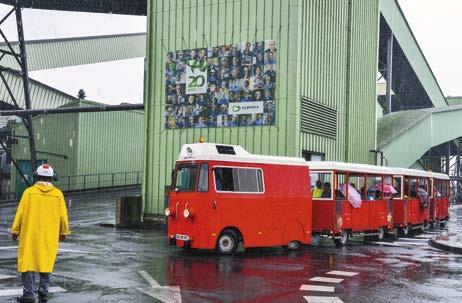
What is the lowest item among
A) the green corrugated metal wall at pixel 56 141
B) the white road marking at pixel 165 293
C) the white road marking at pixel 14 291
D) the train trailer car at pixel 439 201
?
the white road marking at pixel 165 293

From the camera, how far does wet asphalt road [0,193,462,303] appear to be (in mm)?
9570

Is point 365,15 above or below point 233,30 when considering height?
above

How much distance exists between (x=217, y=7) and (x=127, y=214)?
8.75 m

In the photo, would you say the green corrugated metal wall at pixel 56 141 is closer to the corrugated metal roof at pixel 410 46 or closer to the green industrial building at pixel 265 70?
the green industrial building at pixel 265 70

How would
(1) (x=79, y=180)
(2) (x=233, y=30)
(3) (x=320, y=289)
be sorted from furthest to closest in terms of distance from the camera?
(1) (x=79, y=180), (2) (x=233, y=30), (3) (x=320, y=289)

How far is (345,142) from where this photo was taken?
2612 cm

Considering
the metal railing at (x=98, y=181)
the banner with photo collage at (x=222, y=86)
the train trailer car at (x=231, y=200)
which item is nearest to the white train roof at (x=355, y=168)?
the train trailer car at (x=231, y=200)

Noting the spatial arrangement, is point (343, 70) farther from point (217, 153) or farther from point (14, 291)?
point (14, 291)

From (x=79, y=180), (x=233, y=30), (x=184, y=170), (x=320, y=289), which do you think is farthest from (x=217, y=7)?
(x=79, y=180)

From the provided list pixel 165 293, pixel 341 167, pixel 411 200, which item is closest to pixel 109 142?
pixel 411 200

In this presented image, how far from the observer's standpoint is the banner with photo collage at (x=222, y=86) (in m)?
21.8

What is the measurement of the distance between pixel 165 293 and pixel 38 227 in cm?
229

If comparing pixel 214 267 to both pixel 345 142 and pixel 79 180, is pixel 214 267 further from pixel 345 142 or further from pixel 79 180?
pixel 79 180

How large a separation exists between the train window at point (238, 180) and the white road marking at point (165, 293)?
208 inches
